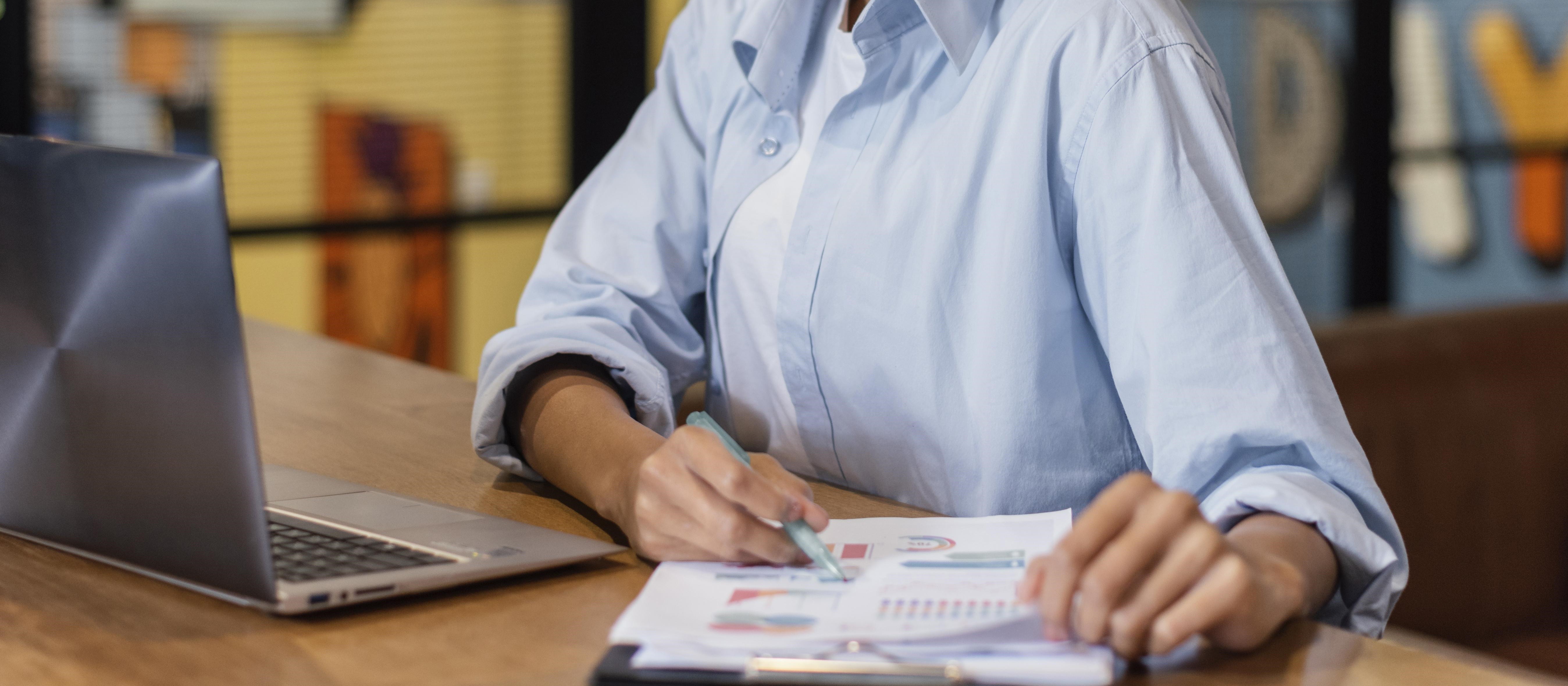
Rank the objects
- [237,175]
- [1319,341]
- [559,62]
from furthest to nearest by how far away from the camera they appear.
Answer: [559,62], [237,175], [1319,341]

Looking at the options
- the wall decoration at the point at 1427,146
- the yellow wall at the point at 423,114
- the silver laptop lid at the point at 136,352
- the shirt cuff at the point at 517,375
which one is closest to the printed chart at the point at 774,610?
the silver laptop lid at the point at 136,352

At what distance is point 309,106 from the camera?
249 centimetres

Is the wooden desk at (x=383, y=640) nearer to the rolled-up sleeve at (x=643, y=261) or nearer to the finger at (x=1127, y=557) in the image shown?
the finger at (x=1127, y=557)

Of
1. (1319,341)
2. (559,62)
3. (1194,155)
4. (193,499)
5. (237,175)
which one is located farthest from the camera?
(559,62)

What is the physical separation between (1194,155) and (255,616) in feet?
1.91

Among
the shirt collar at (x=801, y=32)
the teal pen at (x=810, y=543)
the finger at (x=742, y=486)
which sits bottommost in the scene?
the teal pen at (x=810, y=543)

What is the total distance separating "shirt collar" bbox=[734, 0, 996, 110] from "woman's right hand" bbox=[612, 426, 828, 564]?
0.35 meters

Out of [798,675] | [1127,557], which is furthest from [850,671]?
[1127,557]

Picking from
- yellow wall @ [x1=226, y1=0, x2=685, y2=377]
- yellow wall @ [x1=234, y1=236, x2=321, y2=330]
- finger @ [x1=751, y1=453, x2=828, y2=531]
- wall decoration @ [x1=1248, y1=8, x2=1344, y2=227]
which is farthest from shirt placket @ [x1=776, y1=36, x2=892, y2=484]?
wall decoration @ [x1=1248, y1=8, x2=1344, y2=227]

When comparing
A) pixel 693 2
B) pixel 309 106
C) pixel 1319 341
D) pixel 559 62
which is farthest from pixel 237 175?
pixel 1319 341

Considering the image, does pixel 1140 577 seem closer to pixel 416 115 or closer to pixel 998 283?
pixel 998 283

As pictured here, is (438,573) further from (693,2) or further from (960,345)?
(693,2)

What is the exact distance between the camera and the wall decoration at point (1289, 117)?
332cm

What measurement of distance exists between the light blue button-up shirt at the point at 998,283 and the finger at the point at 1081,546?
0.56ft
